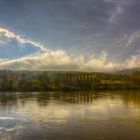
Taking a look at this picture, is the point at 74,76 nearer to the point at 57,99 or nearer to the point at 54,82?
the point at 54,82

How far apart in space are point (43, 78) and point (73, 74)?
2582 cm

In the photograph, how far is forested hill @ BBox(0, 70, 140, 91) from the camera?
132m

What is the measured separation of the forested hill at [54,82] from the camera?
13162cm

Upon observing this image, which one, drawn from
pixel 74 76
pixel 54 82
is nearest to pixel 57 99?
pixel 54 82

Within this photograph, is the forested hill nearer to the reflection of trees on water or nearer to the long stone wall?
the long stone wall

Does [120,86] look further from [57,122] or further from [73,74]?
[57,122]

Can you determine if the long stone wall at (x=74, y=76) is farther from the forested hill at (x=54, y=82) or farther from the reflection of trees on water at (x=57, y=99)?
the reflection of trees on water at (x=57, y=99)

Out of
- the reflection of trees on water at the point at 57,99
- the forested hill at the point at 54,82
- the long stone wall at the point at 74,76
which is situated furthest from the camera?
the long stone wall at the point at 74,76

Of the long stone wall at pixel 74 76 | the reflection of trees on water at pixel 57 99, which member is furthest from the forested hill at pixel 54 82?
the reflection of trees on water at pixel 57 99

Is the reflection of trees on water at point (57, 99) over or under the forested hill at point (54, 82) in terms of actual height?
under

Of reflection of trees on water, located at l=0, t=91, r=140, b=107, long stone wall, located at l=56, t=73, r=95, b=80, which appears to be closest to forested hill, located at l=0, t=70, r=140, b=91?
long stone wall, located at l=56, t=73, r=95, b=80

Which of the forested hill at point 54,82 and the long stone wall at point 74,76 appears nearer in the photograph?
the forested hill at point 54,82

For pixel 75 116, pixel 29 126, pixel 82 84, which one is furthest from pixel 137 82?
pixel 29 126

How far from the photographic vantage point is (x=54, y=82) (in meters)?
140
